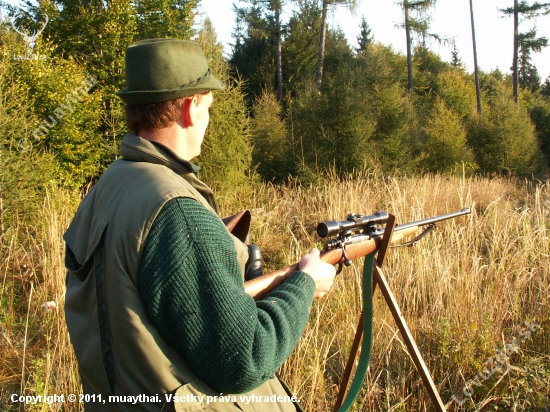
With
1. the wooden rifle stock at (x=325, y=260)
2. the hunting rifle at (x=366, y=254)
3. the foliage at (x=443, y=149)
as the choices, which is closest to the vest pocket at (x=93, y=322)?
the wooden rifle stock at (x=325, y=260)

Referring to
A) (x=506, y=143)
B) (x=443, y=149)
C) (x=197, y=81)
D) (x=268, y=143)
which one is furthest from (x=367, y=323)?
(x=506, y=143)

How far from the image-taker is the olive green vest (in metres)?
1.15

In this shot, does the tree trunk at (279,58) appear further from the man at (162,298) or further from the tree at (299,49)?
the man at (162,298)

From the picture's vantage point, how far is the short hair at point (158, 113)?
4.48 feet

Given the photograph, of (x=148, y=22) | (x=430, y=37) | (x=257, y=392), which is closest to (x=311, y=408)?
(x=257, y=392)

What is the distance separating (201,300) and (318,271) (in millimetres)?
519

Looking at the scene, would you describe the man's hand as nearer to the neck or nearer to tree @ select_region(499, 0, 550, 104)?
the neck

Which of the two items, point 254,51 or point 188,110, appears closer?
point 188,110

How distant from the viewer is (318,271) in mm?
1536

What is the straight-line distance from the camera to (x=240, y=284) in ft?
4.02

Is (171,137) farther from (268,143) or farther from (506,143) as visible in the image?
(506,143)

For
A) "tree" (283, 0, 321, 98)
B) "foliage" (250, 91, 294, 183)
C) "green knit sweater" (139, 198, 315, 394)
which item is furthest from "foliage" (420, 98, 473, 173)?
"green knit sweater" (139, 198, 315, 394)

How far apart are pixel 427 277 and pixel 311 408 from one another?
5.34 feet

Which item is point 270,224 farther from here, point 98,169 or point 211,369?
point 98,169
